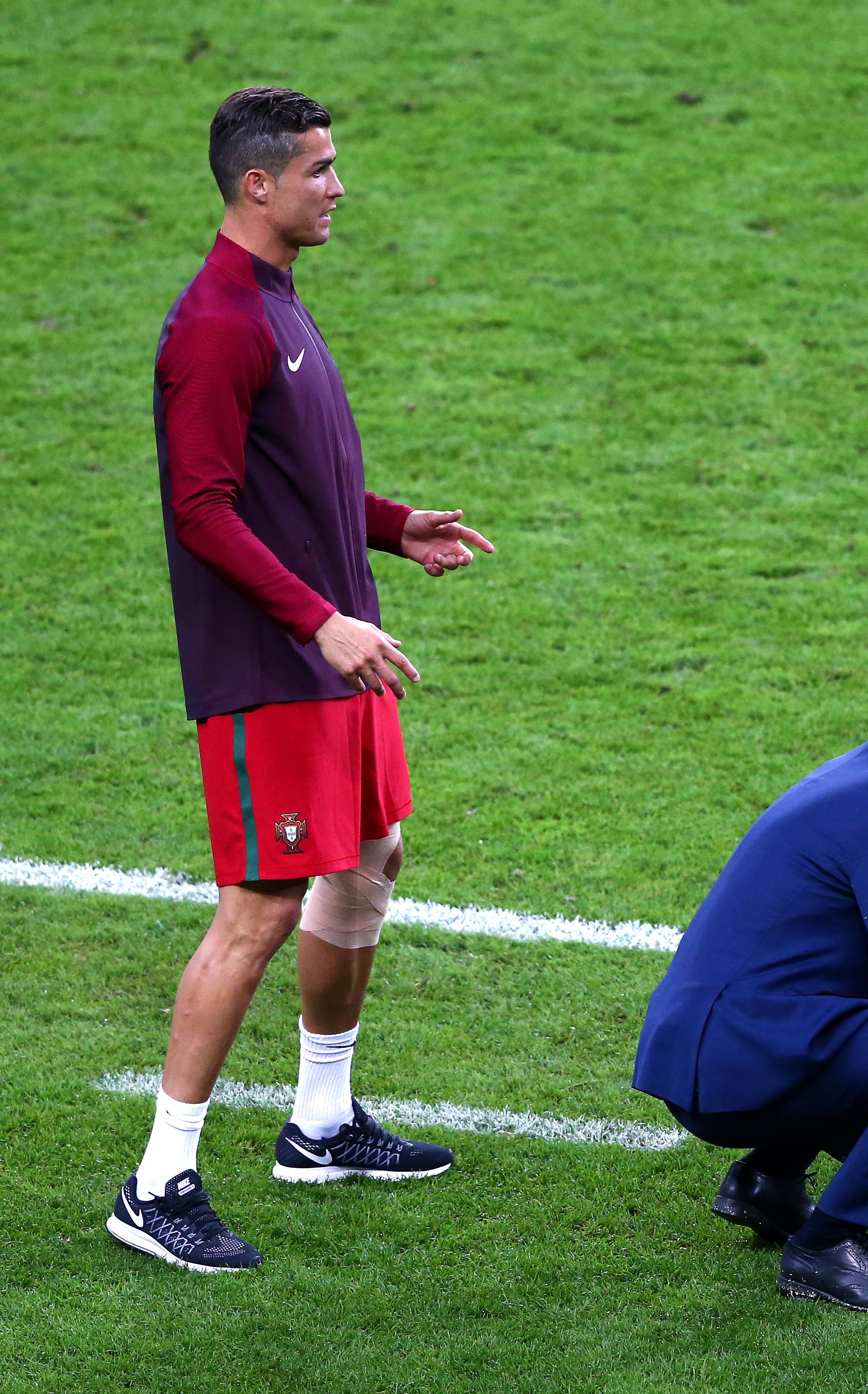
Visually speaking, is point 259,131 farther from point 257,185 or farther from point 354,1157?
point 354,1157

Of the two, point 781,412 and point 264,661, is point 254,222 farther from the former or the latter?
point 781,412

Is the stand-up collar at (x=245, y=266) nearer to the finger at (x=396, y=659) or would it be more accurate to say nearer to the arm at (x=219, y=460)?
the arm at (x=219, y=460)

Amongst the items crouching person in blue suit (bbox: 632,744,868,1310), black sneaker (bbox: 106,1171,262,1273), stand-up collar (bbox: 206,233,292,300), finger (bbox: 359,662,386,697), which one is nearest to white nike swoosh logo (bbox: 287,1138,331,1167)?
black sneaker (bbox: 106,1171,262,1273)

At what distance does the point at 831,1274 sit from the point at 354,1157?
1058mm

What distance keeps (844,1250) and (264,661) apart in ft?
5.00

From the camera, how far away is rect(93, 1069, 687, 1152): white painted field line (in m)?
3.72

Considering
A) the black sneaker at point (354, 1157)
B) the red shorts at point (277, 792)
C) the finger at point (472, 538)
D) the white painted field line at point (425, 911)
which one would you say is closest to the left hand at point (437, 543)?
the finger at point (472, 538)

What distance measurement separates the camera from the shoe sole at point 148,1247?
3154 millimetres

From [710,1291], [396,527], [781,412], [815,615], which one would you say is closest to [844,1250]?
[710,1291]

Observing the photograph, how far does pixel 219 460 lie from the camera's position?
10.2 feet

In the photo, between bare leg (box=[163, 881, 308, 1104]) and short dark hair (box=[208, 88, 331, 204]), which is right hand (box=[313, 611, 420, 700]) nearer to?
bare leg (box=[163, 881, 308, 1104])

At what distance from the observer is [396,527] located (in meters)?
3.75

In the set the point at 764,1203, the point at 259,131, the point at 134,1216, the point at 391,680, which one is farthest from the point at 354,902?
the point at 259,131

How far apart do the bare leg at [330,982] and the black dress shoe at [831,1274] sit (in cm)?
105
